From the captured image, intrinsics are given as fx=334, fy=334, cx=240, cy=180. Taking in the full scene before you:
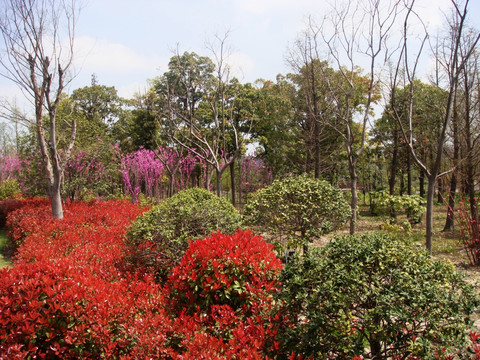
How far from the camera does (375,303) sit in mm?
2422

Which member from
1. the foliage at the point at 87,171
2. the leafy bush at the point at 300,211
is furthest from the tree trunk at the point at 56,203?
the leafy bush at the point at 300,211

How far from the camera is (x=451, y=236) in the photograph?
8805mm

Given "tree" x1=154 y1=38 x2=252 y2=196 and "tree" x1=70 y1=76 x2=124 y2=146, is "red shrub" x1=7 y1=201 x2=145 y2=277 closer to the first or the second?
"tree" x1=154 y1=38 x2=252 y2=196

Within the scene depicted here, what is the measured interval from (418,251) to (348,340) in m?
1.03

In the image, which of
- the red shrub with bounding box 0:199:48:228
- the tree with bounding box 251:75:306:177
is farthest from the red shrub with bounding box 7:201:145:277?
the tree with bounding box 251:75:306:177

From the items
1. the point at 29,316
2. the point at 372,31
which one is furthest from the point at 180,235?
the point at 372,31

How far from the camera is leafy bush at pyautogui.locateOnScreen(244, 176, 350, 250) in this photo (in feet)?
17.9

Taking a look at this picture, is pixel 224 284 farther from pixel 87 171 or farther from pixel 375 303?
pixel 87 171

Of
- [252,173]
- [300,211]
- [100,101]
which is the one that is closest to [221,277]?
[300,211]

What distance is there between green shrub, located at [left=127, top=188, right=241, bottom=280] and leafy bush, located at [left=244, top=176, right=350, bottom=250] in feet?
2.95

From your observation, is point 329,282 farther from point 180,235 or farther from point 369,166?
point 369,166

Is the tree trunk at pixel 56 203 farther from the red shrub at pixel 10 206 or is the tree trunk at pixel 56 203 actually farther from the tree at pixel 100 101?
the tree at pixel 100 101

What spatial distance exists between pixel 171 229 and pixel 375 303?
111 inches

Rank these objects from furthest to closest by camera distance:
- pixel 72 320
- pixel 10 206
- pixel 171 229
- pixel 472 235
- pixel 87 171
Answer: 1. pixel 87 171
2. pixel 10 206
3. pixel 472 235
4. pixel 171 229
5. pixel 72 320
